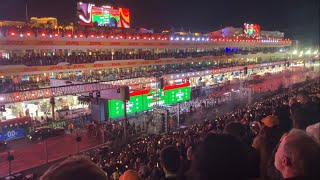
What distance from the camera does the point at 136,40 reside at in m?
41.6

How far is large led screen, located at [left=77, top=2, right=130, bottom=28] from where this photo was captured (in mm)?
39688

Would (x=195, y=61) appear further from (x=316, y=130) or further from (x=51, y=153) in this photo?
(x=316, y=130)

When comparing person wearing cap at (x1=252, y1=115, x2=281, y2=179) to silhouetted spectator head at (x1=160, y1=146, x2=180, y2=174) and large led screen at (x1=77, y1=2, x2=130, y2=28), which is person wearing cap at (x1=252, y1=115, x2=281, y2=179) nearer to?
Answer: silhouetted spectator head at (x1=160, y1=146, x2=180, y2=174)

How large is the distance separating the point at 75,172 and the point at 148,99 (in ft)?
94.0

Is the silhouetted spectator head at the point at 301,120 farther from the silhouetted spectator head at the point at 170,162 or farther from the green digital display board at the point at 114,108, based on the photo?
the green digital display board at the point at 114,108

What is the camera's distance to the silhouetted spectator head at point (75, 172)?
5.50 feet

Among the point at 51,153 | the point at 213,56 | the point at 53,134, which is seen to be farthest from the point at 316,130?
the point at 213,56

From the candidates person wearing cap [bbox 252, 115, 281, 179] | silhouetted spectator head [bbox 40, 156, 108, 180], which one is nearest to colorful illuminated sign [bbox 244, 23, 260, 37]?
person wearing cap [bbox 252, 115, 281, 179]

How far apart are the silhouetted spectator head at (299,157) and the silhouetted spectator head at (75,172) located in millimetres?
1368

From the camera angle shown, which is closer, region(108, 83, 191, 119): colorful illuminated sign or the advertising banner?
the advertising banner

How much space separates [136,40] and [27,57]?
15.9 meters

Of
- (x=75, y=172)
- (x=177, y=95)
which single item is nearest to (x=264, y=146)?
(x=75, y=172)

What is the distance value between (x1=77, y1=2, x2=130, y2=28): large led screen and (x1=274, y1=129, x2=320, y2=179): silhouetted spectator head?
3954 centimetres

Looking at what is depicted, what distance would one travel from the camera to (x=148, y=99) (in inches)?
1194
